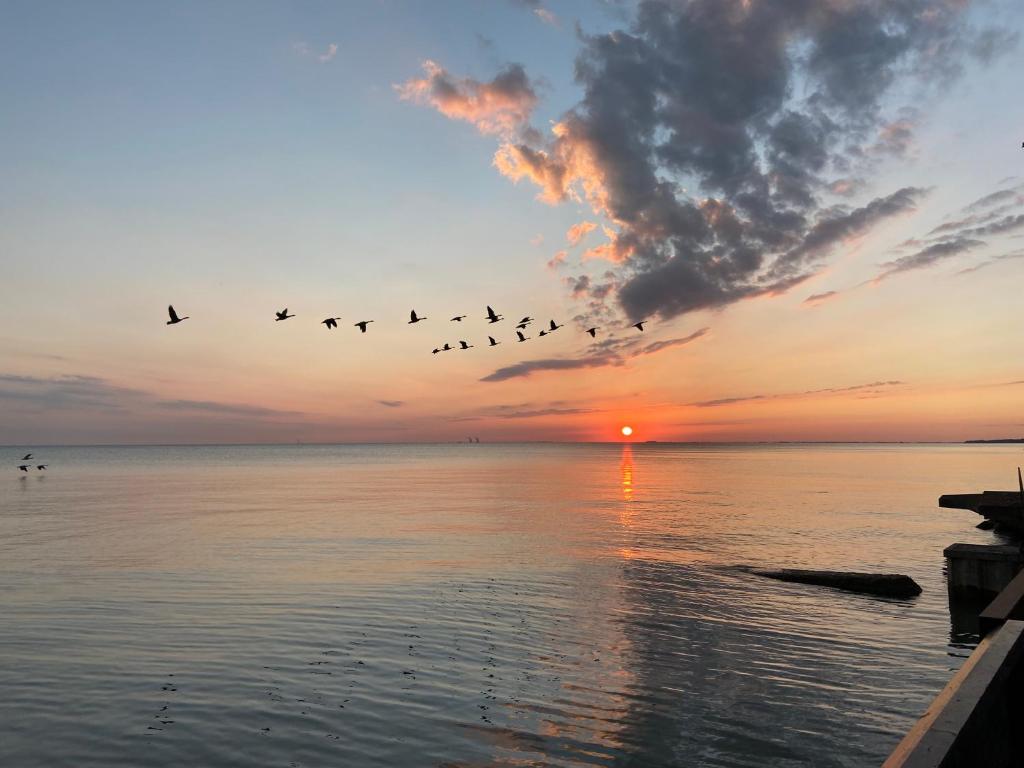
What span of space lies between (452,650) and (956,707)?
12.9 meters

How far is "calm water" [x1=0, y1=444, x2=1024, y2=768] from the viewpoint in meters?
12.5

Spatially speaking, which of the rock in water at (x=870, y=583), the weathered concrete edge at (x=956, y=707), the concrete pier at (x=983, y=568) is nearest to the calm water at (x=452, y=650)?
the rock in water at (x=870, y=583)

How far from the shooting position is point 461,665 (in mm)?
16812

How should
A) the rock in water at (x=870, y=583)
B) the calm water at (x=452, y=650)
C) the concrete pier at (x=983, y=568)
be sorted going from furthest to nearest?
1. the rock in water at (x=870, y=583)
2. the concrete pier at (x=983, y=568)
3. the calm water at (x=452, y=650)

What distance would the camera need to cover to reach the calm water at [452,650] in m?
12.5

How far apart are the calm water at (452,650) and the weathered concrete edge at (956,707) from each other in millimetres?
3590

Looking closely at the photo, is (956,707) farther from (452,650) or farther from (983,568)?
(983,568)

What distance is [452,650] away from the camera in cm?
1806

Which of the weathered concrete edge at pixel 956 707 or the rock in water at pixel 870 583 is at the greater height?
the weathered concrete edge at pixel 956 707

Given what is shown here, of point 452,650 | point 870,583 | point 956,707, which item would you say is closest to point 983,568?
point 870,583

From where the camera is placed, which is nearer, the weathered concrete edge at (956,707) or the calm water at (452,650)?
the weathered concrete edge at (956,707)

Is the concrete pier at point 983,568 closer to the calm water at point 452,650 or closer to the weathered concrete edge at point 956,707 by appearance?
the calm water at point 452,650

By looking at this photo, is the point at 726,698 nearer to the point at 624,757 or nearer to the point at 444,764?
the point at 624,757

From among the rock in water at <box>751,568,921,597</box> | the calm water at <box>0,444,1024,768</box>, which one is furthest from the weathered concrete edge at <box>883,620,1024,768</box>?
the rock in water at <box>751,568,921,597</box>
